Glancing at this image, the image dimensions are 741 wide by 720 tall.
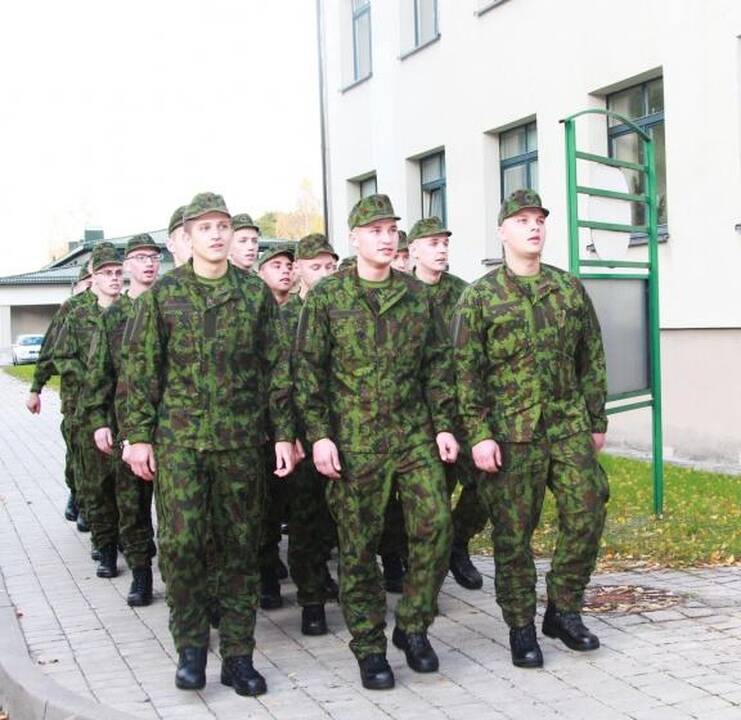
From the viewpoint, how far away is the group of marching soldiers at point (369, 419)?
17.4 ft

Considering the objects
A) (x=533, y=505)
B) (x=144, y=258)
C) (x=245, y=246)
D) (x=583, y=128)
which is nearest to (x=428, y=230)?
(x=245, y=246)

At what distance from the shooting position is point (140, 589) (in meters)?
7.17

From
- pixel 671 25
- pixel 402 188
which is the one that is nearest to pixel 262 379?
pixel 671 25

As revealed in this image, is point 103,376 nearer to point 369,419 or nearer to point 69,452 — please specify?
point 369,419

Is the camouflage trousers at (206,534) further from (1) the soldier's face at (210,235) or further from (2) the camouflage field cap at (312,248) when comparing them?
(2) the camouflage field cap at (312,248)

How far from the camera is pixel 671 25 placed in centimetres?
1236

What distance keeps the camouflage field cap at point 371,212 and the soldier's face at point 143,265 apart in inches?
99.5

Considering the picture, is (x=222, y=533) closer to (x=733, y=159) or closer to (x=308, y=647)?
(x=308, y=647)

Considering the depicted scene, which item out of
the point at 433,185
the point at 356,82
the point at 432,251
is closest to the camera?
the point at 432,251

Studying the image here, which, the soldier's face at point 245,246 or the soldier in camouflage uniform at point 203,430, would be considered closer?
the soldier in camouflage uniform at point 203,430

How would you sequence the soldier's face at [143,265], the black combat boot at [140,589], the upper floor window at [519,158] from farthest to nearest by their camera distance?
the upper floor window at [519,158] → the soldier's face at [143,265] → the black combat boot at [140,589]

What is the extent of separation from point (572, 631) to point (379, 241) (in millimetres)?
1966

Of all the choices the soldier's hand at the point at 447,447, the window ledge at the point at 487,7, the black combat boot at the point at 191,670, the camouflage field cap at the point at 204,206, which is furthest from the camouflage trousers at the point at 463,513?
the window ledge at the point at 487,7

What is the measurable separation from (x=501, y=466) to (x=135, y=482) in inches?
108
